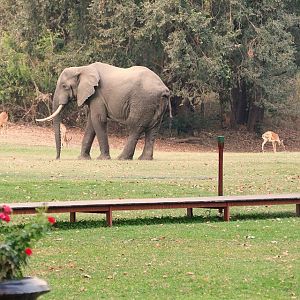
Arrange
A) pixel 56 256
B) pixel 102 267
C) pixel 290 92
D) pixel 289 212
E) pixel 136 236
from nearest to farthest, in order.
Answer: pixel 102 267, pixel 56 256, pixel 136 236, pixel 289 212, pixel 290 92

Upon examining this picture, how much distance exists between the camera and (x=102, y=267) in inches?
514

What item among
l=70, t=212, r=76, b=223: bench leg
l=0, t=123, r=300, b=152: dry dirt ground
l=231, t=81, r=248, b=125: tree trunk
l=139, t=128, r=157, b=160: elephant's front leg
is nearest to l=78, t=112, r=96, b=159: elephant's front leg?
l=139, t=128, r=157, b=160: elephant's front leg

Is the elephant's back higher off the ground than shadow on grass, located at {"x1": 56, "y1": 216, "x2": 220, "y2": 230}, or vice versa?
the elephant's back

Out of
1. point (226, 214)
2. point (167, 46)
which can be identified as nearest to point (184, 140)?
point (167, 46)

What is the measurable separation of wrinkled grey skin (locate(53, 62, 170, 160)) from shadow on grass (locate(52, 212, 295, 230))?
15411mm

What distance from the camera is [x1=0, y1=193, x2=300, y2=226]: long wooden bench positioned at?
54.3ft

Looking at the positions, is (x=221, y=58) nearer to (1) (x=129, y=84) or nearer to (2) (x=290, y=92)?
(2) (x=290, y=92)

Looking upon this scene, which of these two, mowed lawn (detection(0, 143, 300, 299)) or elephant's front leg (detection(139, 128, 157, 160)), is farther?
elephant's front leg (detection(139, 128, 157, 160))

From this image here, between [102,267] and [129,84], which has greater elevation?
[129,84]

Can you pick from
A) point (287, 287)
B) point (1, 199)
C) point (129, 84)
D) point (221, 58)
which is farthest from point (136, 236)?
point (221, 58)

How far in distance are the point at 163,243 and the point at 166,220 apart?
10.1ft

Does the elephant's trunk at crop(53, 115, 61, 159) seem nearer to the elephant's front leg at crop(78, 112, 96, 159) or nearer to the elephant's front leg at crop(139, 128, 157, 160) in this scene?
the elephant's front leg at crop(78, 112, 96, 159)

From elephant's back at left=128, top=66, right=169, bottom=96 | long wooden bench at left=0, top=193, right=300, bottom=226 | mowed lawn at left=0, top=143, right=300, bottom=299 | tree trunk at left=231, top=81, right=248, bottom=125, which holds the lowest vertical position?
mowed lawn at left=0, top=143, right=300, bottom=299

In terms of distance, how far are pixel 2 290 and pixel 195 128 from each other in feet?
156
